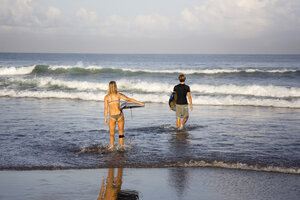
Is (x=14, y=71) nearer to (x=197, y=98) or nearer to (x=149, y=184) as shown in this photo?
(x=197, y=98)

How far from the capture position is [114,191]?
5.64 m

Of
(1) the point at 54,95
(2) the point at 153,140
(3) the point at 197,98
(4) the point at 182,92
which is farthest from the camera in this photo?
(1) the point at 54,95

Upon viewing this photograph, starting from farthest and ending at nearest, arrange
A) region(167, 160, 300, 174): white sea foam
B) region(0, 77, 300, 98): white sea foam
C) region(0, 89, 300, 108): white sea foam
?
region(0, 77, 300, 98): white sea foam < region(0, 89, 300, 108): white sea foam < region(167, 160, 300, 174): white sea foam

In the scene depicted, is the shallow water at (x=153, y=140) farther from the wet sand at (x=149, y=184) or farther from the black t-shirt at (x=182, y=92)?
the black t-shirt at (x=182, y=92)

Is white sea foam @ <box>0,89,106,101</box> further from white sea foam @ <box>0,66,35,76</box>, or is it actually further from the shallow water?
white sea foam @ <box>0,66,35,76</box>

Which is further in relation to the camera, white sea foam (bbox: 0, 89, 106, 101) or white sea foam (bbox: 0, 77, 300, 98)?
white sea foam (bbox: 0, 77, 300, 98)

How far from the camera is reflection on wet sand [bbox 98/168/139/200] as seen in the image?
5.37 meters

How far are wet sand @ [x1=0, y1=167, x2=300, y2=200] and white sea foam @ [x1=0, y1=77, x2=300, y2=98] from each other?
16.5 metres

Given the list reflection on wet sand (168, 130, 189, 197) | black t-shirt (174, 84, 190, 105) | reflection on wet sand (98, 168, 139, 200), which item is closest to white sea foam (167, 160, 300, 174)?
reflection on wet sand (168, 130, 189, 197)

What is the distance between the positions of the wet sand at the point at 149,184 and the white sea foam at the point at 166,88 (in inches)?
648

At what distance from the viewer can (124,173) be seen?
667 centimetres

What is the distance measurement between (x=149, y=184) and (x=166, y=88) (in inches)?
782

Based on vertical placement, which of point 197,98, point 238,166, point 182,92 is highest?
point 182,92

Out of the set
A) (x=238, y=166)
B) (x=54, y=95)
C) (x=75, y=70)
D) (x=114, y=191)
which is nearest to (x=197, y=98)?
(x=54, y=95)
